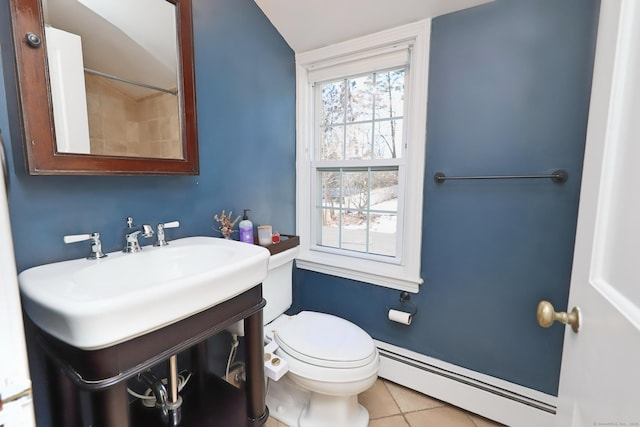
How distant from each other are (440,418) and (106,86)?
6.66 ft

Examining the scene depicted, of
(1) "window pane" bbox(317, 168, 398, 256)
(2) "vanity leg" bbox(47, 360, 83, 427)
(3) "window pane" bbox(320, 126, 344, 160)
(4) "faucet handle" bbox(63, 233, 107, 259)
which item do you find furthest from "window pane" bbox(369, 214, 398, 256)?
(2) "vanity leg" bbox(47, 360, 83, 427)

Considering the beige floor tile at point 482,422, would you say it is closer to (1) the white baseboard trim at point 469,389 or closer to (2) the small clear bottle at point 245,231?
(1) the white baseboard trim at point 469,389

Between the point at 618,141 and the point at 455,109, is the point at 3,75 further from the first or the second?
the point at 455,109

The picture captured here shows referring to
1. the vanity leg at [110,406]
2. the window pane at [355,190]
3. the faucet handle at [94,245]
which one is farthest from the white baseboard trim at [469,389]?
the faucet handle at [94,245]

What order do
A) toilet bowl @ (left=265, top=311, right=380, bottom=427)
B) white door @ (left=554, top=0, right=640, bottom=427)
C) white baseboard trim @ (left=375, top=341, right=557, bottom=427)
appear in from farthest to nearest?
white baseboard trim @ (left=375, top=341, right=557, bottom=427)
toilet bowl @ (left=265, top=311, right=380, bottom=427)
white door @ (left=554, top=0, right=640, bottom=427)

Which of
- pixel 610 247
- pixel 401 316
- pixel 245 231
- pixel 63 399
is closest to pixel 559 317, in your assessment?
pixel 610 247

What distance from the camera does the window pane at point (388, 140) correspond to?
1.60 m

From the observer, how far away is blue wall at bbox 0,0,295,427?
0.87 m

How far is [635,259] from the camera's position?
0.43 metres

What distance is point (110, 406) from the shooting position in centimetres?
66

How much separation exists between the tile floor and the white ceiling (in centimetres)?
195

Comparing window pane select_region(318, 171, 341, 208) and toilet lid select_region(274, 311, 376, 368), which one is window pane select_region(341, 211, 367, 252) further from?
toilet lid select_region(274, 311, 376, 368)

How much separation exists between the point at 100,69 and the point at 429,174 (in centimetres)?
144

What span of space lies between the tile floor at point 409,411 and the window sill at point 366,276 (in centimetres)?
58
